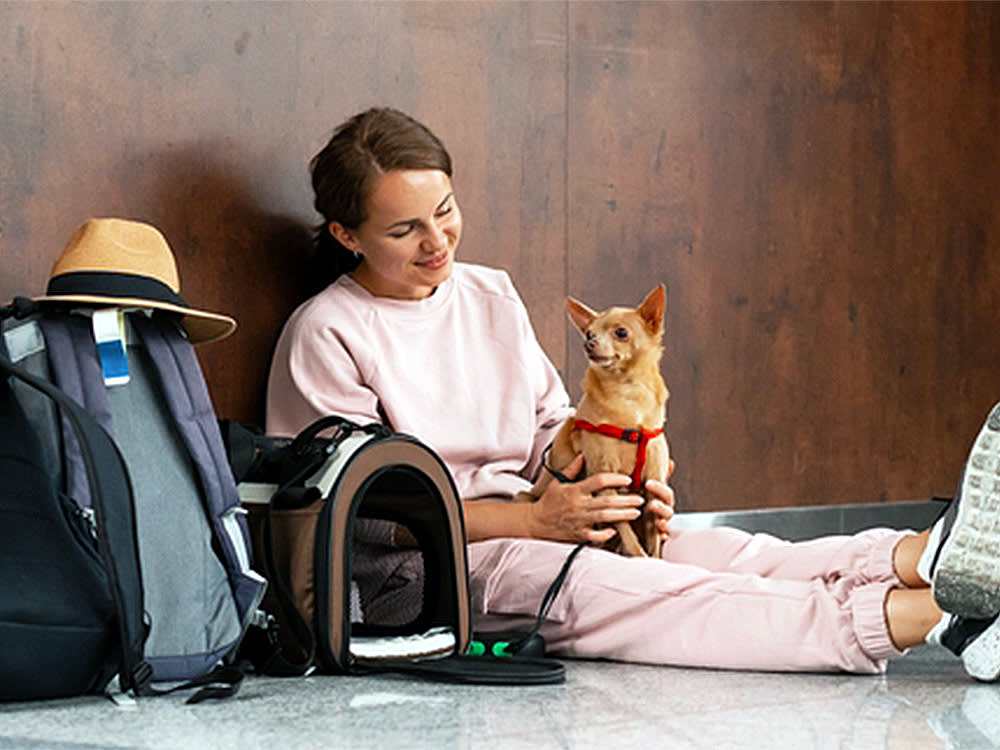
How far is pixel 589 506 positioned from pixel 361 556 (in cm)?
39

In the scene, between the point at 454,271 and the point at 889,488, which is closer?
the point at 454,271

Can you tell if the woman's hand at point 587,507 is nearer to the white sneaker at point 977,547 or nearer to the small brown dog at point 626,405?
the small brown dog at point 626,405

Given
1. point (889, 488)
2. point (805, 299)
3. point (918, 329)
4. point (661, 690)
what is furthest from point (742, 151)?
point (661, 690)

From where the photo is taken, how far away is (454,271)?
2.88m

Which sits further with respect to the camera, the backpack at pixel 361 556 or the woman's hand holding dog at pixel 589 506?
the woman's hand holding dog at pixel 589 506

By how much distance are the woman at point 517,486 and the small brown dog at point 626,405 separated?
0.12ft

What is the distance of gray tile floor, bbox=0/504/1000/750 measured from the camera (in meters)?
1.75

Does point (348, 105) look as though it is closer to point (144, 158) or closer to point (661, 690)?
point (144, 158)

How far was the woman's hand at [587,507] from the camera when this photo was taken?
243cm

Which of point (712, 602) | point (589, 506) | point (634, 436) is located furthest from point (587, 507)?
point (712, 602)

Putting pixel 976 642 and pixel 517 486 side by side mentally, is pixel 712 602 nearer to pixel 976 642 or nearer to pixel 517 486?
pixel 976 642

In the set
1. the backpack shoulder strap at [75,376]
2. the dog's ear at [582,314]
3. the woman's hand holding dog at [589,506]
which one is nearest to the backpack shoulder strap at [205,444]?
the backpack shoulder strap at [75,376]

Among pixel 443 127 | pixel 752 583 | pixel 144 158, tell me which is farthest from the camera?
pixel 443 127

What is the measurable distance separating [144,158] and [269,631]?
92cm
